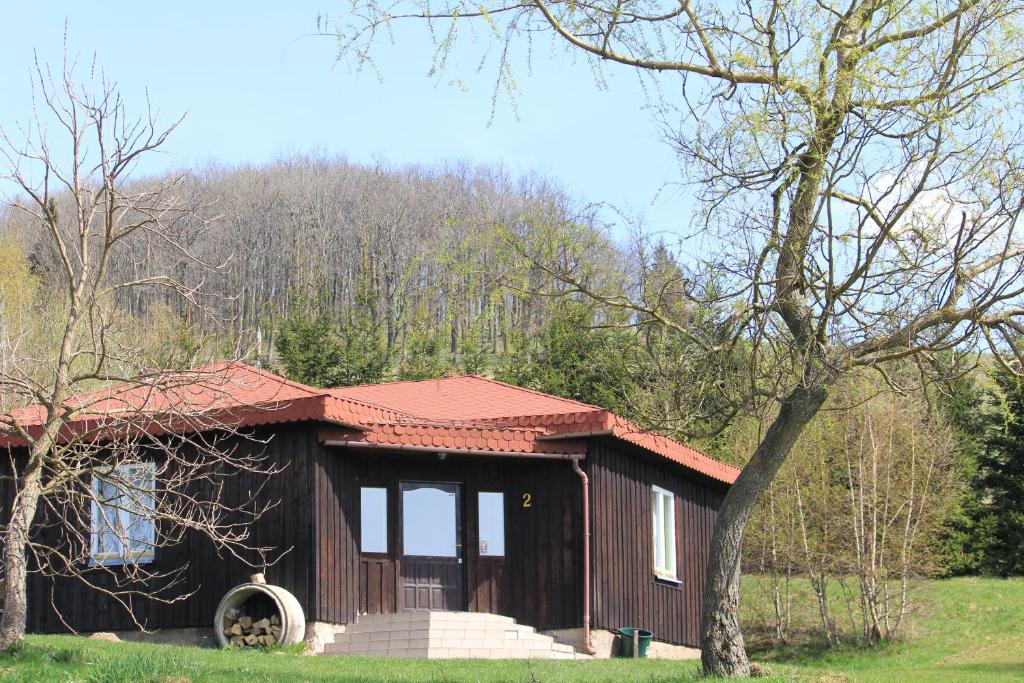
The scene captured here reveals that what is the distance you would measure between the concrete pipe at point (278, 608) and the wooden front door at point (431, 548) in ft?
6.65

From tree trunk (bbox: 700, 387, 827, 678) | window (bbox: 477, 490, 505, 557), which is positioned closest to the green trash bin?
window (bbox: 477, 490, 505, 557)

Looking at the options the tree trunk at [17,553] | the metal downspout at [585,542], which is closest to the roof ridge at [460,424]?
the metal downspout at [585,542]

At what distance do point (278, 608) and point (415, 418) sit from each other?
3.78 m

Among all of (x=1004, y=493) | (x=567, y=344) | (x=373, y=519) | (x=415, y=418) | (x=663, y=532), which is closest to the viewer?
(x=373, y=519)

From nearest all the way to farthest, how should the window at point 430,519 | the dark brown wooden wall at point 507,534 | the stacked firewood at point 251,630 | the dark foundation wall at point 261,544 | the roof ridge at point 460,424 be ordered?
the stacked firewood at point 251,630
the dark foundation wall at point 261,544
the roof ridge at point 460,424
the dark brown wooden wall at point 507,534
the window at point 430,519

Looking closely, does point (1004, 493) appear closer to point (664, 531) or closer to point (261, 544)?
point (664, 531)

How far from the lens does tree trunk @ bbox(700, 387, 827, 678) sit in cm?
1134

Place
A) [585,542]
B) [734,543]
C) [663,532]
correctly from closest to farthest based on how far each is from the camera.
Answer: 1. [734,543]
2. [585,542]
3. [663,532]

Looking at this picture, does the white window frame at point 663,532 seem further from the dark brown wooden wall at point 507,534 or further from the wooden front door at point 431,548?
the wooden front door at point 431,548

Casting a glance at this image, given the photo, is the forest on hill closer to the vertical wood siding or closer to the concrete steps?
the vertical wood siding

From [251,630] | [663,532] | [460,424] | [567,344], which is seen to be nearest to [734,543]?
[460,424]

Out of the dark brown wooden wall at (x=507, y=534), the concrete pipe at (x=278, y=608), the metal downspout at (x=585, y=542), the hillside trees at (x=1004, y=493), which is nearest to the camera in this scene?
the concrete pipe at (x=278, y=608)

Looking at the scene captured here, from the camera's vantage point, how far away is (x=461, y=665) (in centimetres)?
1464

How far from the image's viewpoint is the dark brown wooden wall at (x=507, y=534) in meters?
17.9
